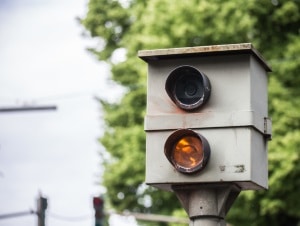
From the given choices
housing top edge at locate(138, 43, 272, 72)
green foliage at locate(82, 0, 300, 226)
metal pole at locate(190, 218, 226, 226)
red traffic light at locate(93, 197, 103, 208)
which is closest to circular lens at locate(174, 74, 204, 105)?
housing top edge at locate(138, 43, 272, 72)

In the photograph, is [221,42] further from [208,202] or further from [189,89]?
[208,202]

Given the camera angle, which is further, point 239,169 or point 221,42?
point 221,42

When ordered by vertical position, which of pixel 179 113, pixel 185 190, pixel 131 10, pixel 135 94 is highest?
pixel 131 10

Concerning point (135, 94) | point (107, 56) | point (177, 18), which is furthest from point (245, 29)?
point (107, 56)

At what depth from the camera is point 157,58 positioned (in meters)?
5.67

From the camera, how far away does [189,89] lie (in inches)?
218

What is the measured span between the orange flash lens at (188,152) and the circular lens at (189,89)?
205 mm

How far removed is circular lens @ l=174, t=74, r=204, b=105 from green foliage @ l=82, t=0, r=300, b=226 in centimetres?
1745

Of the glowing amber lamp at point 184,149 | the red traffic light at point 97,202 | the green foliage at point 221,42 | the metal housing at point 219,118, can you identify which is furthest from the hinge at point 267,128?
the green foliage at point 221,42

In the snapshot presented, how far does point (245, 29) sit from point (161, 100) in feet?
63.1

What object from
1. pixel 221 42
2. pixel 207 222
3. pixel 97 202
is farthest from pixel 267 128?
pixel 221 42

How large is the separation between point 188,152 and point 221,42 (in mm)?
19380

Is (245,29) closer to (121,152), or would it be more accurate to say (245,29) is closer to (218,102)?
(121,152)

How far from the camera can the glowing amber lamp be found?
17.5 ft
